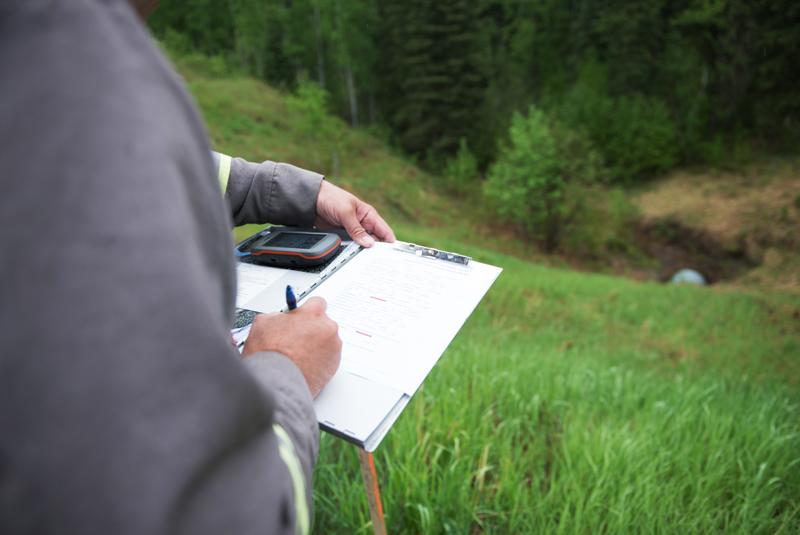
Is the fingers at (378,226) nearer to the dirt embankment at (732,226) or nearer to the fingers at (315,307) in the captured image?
the fingers at (315,307)

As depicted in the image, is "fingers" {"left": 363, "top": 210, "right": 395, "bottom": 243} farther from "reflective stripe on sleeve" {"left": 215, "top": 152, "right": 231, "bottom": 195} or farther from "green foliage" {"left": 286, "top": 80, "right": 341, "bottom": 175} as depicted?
"green foliage" {"left": 286, "top": 80, "right": 341, "bottom": 175}

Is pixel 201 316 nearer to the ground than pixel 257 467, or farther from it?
farther from it

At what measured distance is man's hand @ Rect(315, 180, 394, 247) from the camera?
1.36 m

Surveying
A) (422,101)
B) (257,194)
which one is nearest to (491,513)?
(257,194)

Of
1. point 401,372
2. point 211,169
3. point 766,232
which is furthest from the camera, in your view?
point 766,232

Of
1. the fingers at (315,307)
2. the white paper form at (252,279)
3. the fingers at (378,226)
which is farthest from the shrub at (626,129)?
the fingers at (315,307)

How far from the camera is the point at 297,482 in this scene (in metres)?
0.59

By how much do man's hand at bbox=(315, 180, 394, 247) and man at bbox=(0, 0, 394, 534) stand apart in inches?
34.8

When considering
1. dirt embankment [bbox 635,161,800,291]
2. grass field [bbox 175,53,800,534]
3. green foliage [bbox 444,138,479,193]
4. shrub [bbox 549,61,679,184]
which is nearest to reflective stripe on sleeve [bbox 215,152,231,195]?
grass field [bbox 175,53,800,534]

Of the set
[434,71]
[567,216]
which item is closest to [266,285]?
[567,216]

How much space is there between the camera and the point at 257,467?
18.4 inches

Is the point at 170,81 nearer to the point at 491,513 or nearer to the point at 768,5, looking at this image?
the point at 491,513

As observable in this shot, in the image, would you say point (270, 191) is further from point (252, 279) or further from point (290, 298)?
point (290, 298)

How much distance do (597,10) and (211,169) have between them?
1338 inches
